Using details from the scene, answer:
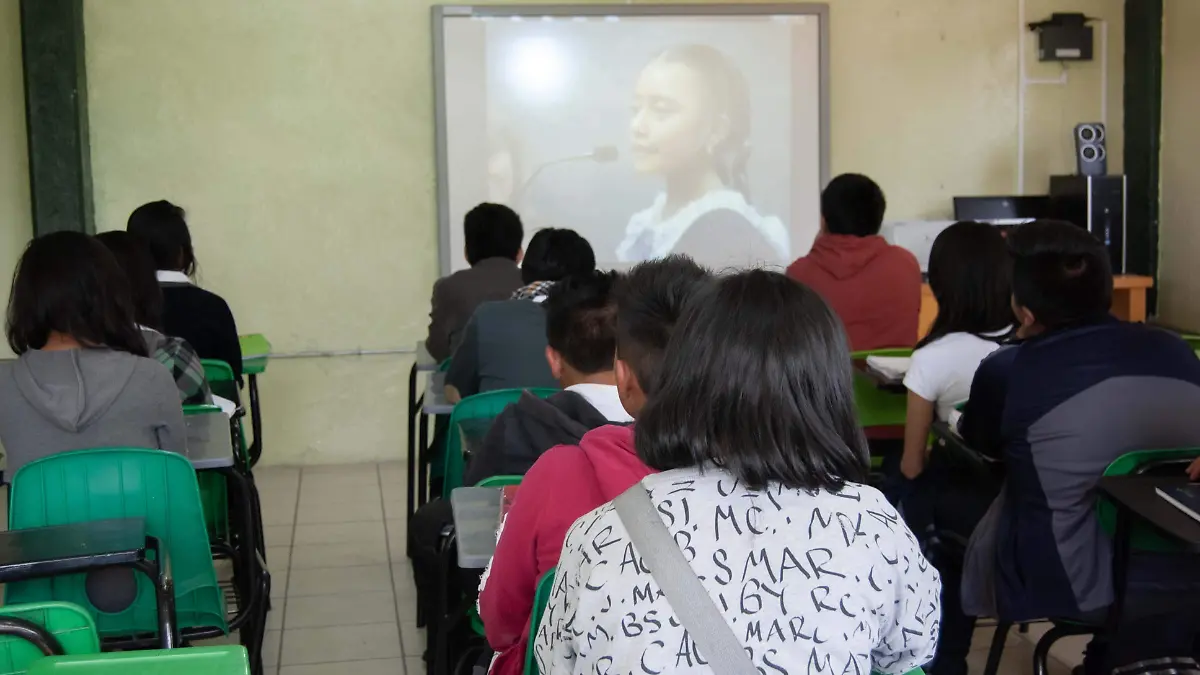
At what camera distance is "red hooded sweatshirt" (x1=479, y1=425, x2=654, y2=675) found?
1595 mm

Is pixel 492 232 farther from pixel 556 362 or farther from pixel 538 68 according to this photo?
pixel 556 362

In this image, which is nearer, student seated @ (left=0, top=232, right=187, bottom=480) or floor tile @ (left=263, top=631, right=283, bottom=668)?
student seated @ (left=0, top=232, right=187, bottom=480)

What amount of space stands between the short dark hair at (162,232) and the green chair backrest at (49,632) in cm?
238

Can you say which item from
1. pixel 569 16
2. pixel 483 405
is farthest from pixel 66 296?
pixel 569 16

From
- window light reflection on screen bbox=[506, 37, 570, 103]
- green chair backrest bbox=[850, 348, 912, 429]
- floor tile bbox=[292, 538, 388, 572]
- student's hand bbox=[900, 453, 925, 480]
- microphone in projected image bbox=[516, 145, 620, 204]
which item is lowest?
floor tile bbox=[292, 538, 388, 572]

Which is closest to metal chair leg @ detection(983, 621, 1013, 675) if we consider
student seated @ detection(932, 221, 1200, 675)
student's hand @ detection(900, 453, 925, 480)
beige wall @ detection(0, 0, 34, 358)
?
student seated @ detection(932, 221, 1200, 675)

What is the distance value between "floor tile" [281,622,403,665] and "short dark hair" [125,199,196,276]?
1.23 metres

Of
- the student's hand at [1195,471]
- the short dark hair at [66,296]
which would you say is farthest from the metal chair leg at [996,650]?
the short dark hair at [66,296]

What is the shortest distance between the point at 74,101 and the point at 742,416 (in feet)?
15.1

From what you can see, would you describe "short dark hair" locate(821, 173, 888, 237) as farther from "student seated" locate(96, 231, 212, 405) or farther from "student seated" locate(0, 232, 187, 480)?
"student seated" locate(0, 232, 187, 480)

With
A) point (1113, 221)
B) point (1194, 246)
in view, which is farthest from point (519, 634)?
point (1194, 246)

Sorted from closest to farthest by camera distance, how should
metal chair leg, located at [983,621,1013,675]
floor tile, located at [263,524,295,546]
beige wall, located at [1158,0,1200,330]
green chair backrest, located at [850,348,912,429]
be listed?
metal chair leg, located at [983,621,1013,675] → green chair backrest, located at [850,348,912,429] → floor tile, located at [263,524,295,546] → beige wall, located at [1158,0,1200,330]

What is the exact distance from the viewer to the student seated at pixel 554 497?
5.25ft

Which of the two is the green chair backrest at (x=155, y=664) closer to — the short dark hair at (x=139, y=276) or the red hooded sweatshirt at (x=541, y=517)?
the red hooded sweatshirt at (x=541, y=517)
